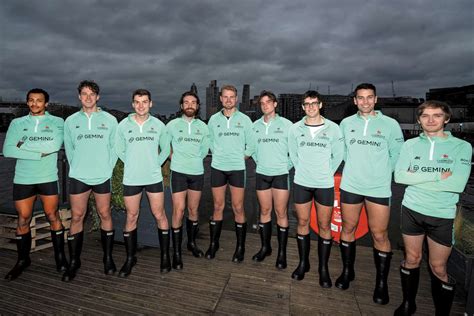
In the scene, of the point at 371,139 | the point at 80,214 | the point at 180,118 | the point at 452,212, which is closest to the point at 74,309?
the point at 80,214

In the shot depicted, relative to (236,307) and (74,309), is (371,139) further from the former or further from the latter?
(74,309)

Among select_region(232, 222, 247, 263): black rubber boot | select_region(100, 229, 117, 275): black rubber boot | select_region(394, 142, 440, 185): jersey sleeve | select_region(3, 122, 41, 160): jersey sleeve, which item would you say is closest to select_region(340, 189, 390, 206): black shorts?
select_region(394, 142, 440, 185): jersey sleeve

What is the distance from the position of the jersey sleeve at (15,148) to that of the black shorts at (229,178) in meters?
2.39

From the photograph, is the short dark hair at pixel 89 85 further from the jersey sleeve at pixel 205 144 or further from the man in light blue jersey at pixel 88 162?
the jersey sleeve at pixel 205 144

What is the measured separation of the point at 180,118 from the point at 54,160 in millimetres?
1868

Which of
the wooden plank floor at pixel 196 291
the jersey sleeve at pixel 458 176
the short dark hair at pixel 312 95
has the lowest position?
the wooden plank floor at pixel 196 291

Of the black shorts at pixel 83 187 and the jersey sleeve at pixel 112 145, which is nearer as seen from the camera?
the black shorts at pixel 83 187

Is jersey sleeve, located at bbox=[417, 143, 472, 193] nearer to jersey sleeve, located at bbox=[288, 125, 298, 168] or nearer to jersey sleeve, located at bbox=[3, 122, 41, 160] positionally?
jersey sleeve, located at bbox=[288, 125, 298, 168]

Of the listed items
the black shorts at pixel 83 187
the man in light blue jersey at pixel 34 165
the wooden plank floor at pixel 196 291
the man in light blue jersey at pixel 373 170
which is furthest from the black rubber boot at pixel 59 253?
the man in light blue jersey at pixel 373 170

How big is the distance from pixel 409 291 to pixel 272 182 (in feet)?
6.70

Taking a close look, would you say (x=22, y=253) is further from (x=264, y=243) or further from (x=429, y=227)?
(x=429, y=227)

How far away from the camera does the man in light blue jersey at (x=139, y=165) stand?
3.72m

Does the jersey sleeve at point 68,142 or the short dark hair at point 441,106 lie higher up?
the short dark hair at point 441,106

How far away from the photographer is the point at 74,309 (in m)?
3.05
